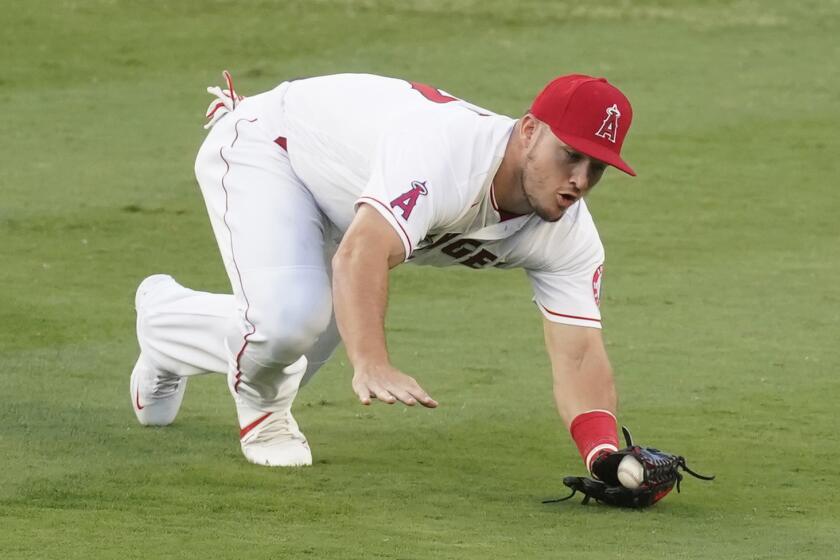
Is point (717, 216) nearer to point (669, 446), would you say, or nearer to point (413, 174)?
point (669, 446)

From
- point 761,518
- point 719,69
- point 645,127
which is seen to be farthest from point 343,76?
point 719,69

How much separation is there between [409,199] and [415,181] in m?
0.06

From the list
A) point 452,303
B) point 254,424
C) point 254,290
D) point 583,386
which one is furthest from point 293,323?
point 452,303

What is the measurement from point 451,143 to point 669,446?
1.60 metres

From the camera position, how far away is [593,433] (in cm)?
500

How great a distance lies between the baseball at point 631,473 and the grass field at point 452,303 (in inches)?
3.7

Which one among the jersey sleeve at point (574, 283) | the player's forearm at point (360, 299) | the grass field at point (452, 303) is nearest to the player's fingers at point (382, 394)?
the player's forearm at point (360, 299)

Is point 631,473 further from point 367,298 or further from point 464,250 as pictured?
point 367,298

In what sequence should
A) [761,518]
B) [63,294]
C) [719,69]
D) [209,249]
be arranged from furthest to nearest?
1. [719,69]
2. [209,249]
3. [63,294]
4. [761,518]

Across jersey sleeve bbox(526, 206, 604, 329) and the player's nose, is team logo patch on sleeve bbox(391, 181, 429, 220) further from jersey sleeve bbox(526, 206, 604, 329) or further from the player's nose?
jersey sleeve bbox(526, 206, 604, 329)

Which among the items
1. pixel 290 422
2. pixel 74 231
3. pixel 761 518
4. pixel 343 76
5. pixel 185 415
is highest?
pixel 343 76

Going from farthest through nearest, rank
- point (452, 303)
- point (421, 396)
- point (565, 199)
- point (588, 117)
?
1. point (452, 303)
2. point (565, 199)
3. point (588, 117)
4. point (421, 396)

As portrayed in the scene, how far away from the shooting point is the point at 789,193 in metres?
10.2

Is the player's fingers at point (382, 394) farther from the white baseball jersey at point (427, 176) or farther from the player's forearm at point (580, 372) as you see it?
the player's forearm at point (580, 372)
